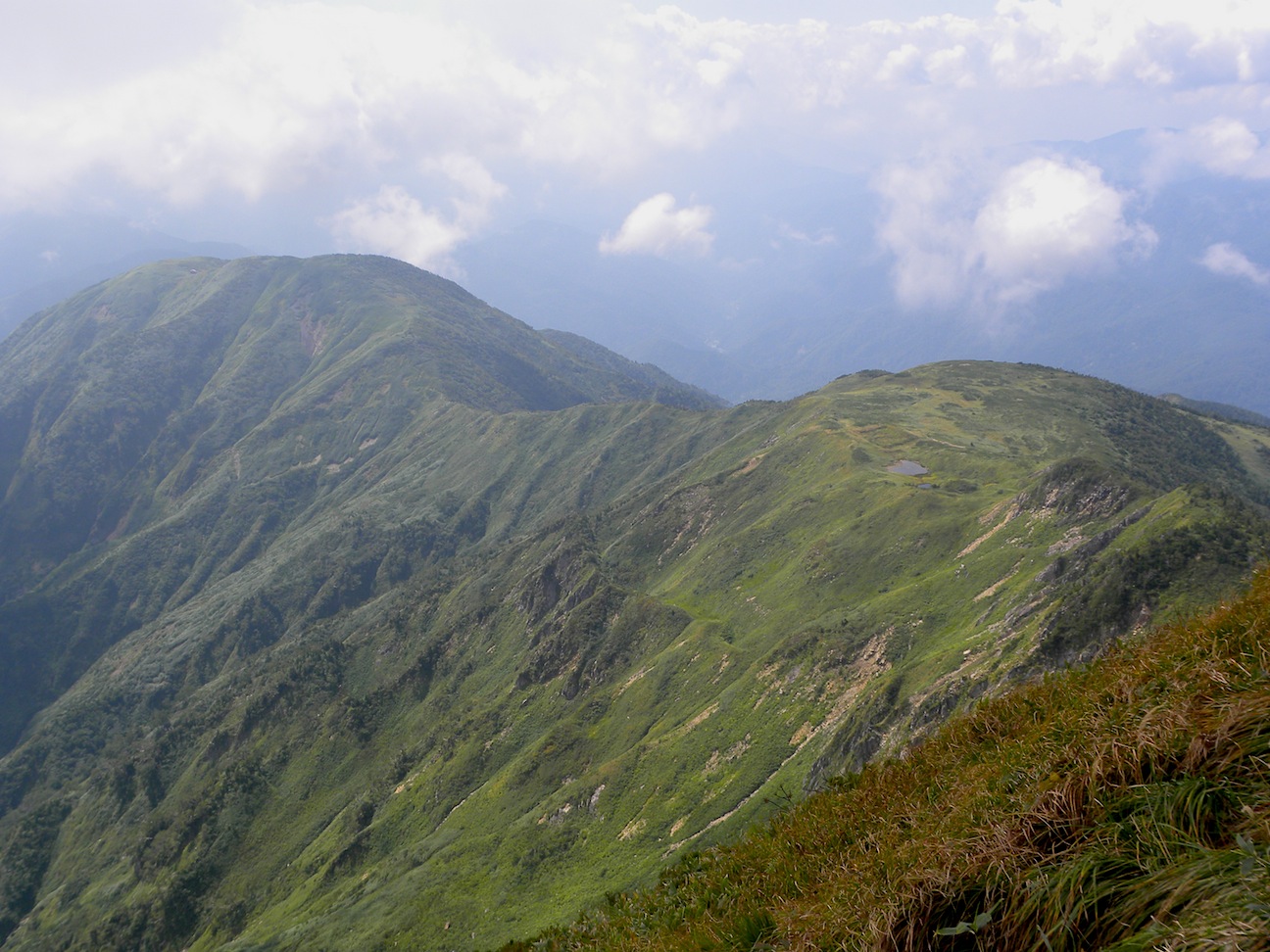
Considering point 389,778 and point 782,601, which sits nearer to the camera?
point 782,601

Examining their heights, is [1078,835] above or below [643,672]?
above

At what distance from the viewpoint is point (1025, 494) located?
74.9 metres

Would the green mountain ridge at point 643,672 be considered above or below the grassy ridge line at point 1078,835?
below

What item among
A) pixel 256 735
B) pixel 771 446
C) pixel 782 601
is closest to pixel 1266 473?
pixel 771 446

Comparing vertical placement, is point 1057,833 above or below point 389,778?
above

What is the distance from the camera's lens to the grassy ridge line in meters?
6.27

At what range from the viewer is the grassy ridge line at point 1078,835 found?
6.27m

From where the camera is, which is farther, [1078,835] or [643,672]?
[643,672]

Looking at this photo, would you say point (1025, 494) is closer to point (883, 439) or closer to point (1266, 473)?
point (883, 439)

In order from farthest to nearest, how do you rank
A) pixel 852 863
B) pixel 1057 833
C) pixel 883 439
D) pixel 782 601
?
pixel 883 439 → pixel 782 601 → pixel 852 863 → pixel 1057 833

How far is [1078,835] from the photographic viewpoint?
7.58m

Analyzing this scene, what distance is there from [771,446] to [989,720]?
129914 mm

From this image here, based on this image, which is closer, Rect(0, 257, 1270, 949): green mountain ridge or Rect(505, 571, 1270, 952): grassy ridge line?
Rect(505, 571, 1270, 952): grassy ridge line

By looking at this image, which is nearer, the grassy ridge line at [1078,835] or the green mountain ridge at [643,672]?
the grassy ridge line at [1078,835]
